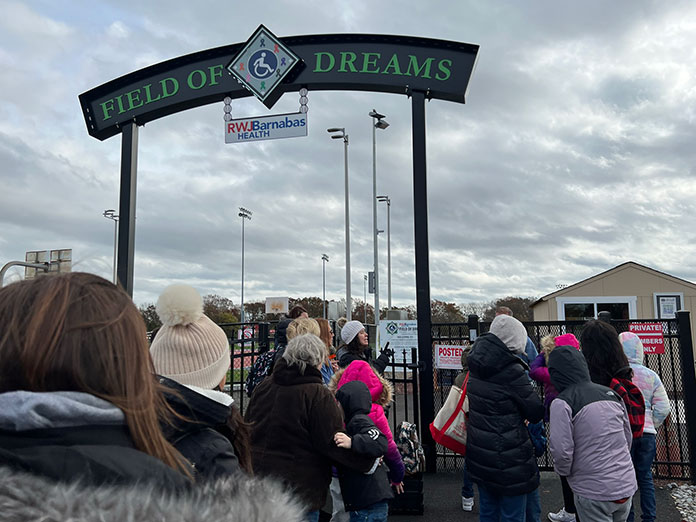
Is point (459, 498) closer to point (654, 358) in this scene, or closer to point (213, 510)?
point (654, 358)

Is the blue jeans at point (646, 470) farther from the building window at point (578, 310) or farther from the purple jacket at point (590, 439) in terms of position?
the building window at point (578, 310)

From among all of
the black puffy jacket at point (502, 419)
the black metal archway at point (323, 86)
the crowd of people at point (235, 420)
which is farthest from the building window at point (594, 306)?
the black puffy jacket at point (502, 419)

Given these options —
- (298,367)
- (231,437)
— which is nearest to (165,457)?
(231,437)

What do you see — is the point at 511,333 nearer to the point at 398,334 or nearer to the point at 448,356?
the point at 448,356

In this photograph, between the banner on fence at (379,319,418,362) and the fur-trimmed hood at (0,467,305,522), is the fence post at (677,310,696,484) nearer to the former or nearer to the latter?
the banner on fence at (379,319,418,362)

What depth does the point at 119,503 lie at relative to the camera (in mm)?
917

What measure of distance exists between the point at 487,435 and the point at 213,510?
3305 mm

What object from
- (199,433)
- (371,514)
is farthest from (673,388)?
(199,433)

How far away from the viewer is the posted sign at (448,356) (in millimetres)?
6711

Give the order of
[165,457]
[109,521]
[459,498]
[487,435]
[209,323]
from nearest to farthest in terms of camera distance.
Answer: [109,521] → [165,457] → [209,323] → [487,435] → [459,498]

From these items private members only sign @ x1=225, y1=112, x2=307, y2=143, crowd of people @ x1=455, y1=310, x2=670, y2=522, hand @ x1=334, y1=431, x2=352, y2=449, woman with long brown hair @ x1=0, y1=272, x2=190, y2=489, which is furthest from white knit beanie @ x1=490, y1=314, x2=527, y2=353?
private members only sign @ x1=225, y1=112, x2=307, y2=143

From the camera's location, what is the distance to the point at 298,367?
3.31 metres

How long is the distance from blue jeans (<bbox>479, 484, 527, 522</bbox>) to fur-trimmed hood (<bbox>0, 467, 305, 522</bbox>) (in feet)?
10.9

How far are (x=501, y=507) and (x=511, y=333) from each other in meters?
1.28
